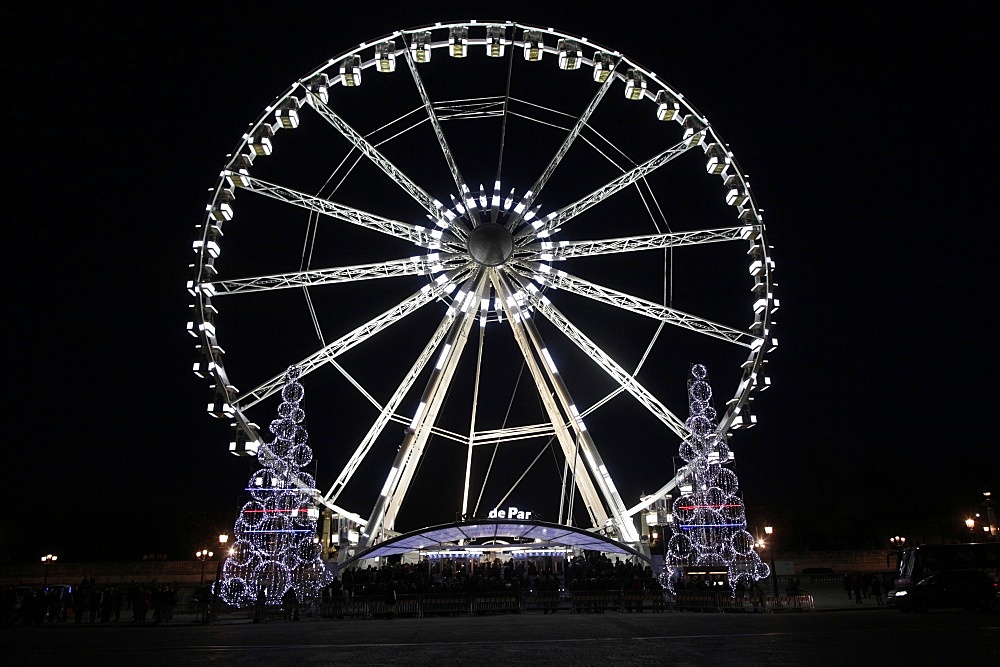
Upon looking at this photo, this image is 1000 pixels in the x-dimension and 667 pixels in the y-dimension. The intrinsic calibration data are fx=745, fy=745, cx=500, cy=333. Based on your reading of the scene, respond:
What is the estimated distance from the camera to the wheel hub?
2408 cm

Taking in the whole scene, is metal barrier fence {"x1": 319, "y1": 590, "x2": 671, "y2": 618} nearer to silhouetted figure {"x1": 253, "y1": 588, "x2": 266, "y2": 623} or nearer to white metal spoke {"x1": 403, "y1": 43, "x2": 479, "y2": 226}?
silhouetted figure {"x1": 253, "y1": 588, "x2": 266, "y2": 623}

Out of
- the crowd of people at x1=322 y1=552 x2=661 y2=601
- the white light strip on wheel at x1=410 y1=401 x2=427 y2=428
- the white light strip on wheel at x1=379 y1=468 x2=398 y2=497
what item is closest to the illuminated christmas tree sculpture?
the crowd of people at x1=322 y1=552 x2=661 y2=601

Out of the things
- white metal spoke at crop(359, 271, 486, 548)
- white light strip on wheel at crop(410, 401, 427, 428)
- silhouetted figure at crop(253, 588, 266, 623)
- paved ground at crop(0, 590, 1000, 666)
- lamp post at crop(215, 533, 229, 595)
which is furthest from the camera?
white light strip on wheel at crop(410, 401, 427, 428)

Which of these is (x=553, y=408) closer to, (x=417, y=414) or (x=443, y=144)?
(x=417, y=414)

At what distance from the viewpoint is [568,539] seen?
25188 millimetres

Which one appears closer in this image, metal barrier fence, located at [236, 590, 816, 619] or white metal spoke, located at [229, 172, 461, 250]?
metal barrier fence, located at [236, 590, 816, 619]

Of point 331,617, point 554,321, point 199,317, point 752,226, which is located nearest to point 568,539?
point 554,321
